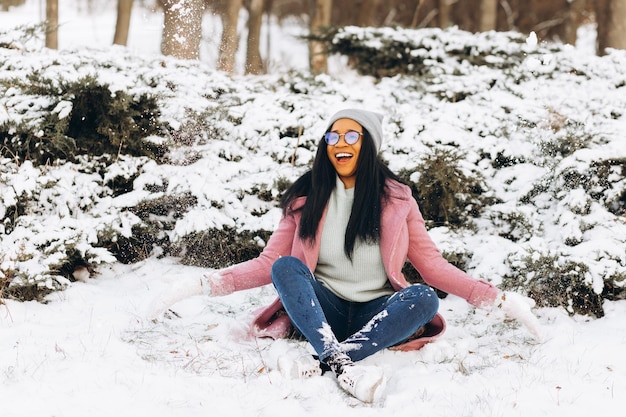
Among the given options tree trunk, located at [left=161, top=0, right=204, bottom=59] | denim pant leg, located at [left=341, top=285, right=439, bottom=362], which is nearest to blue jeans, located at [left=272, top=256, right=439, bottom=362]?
denim pant leg, located at [left=341, top=285, right=439, bottom=362]

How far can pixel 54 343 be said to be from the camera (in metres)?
3.04

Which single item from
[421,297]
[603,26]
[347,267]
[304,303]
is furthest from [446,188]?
[603,26]

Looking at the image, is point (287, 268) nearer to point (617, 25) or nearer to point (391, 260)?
point (391, 260)

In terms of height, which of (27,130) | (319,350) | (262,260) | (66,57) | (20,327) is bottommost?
(20,327)

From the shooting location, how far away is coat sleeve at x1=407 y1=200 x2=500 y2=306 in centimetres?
303

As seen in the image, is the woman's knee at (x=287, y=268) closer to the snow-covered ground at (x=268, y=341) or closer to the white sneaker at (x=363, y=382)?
the snow-covered ground at (x=268, y=341)

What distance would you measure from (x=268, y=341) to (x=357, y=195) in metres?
0.91

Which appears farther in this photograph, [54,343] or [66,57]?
[66,57]

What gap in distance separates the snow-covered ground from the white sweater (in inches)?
13.5

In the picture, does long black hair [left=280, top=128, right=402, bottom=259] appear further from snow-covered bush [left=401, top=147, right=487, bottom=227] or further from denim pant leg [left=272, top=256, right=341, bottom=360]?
snow-covered bush [left=401, top=147, right=487, bottom=227]

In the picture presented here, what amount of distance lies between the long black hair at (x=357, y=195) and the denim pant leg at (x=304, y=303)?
32cm

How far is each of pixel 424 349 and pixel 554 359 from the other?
2.10ft

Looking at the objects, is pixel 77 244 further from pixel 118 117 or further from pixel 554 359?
pixel 554 359

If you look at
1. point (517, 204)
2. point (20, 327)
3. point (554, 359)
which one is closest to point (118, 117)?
point (20, 327)
